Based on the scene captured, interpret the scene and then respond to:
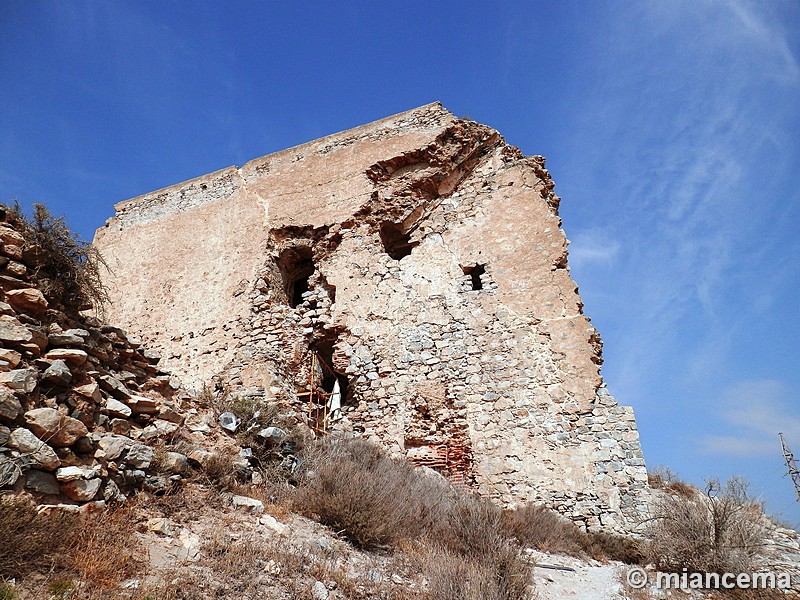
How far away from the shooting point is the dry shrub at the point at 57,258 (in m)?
4.30

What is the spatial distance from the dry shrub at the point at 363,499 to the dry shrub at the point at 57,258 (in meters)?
2.73

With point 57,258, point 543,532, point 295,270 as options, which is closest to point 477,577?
point 543,532

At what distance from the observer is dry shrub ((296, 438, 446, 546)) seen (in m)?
4.17

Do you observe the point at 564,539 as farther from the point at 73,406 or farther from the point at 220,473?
the point at 73,406

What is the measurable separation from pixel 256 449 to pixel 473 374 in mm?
4212

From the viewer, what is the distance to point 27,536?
257 centimetres

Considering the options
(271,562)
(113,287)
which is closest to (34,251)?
(271,562)

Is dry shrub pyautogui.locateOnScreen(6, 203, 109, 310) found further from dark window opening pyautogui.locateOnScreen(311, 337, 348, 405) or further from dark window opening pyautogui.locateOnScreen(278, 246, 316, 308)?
dark window opening pyautogui.locateOnScreen(278, 246, 316, 308)

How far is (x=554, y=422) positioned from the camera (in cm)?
738

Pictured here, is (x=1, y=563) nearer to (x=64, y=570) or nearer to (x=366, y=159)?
(x=64, y=570)

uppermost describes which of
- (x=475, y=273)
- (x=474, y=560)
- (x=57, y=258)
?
(x=475, y=273)

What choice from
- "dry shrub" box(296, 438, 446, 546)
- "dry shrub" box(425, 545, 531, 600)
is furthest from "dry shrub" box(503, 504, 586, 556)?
"dry shrub" box(425, 545, 531, 600)

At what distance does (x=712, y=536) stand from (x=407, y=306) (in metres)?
5.60

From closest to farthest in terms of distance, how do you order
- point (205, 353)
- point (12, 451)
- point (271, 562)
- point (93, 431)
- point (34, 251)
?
point (12, 451) < point (271, 562) < point (93, 431) < point (34, 251) < point (205, 353)
